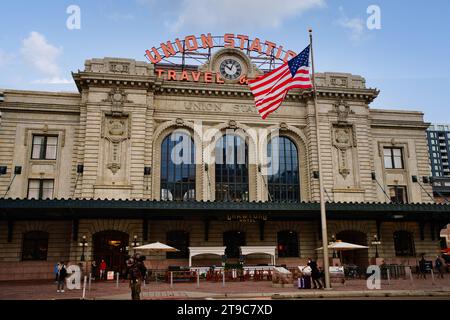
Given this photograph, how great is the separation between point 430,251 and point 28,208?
36.1 meters

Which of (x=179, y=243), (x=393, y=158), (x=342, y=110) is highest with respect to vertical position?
(x=342, y=110)

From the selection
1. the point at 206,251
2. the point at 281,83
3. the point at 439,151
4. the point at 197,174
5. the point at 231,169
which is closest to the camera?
the point at 281,83

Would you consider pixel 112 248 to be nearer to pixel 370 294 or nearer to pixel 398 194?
pixel 370 294

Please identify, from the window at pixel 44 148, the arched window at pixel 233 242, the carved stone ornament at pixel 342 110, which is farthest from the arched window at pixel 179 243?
the carved stone ornament at pixel 342 110

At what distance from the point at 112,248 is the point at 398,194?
28.9 m

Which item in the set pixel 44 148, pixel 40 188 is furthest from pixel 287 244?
pixel 44 148

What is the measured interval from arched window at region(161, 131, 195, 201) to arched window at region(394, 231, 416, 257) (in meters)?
20.3

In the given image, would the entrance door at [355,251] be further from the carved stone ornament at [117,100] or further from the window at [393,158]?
the carved stone ornament at [117,100]

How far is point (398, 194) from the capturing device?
41.2m

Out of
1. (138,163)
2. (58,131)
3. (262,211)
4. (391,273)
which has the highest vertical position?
(58,131)
